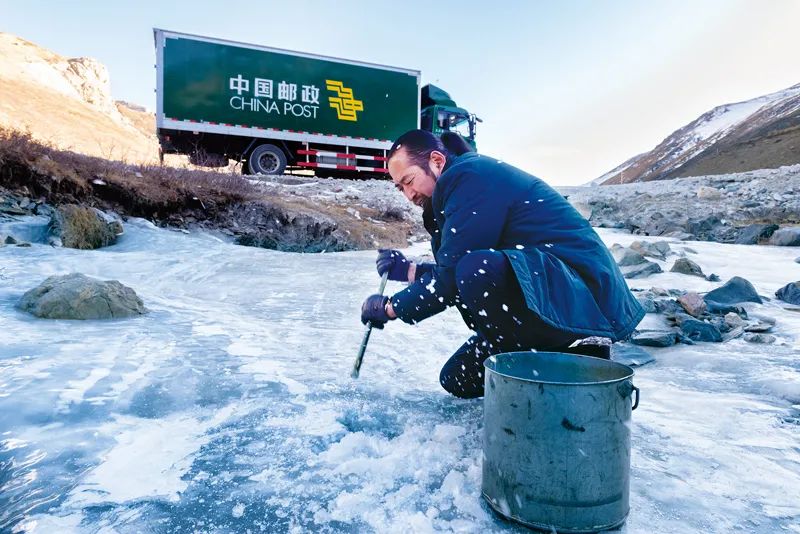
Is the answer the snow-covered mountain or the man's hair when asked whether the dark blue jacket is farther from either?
the snow-covered mountain

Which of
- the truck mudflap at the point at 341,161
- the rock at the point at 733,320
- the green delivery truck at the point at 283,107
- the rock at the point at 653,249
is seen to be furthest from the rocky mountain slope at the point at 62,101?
the rock at the point at 733,320

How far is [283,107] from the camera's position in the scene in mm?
12742

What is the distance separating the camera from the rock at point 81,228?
230 inches

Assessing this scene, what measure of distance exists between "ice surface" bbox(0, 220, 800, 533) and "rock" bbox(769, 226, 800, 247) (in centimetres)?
450

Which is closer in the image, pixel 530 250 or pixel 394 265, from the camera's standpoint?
pixel 530 250

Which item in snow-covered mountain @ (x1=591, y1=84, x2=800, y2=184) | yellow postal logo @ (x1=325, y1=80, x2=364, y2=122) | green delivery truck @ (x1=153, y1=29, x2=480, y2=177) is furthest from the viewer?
snow-covered mountain @ (x1=591, y1=84, x2=800, y2=184)

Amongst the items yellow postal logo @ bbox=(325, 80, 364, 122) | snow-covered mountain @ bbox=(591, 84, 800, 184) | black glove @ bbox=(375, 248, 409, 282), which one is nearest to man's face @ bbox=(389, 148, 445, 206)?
black glove @ bbox=(375, 248, 409, 282)

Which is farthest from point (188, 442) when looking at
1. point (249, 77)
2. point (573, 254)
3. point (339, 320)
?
point (249, 77)

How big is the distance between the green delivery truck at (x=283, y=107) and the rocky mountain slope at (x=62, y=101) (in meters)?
17.0

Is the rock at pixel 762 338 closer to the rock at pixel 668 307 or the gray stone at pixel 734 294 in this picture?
the rock at pixel 668 307

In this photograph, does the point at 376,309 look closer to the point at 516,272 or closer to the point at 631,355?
the point at 516,272

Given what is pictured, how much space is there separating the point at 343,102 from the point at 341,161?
144 cm

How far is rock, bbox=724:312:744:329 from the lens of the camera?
3633mm

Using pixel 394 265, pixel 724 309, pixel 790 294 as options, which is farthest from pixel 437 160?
pixel 790 294
